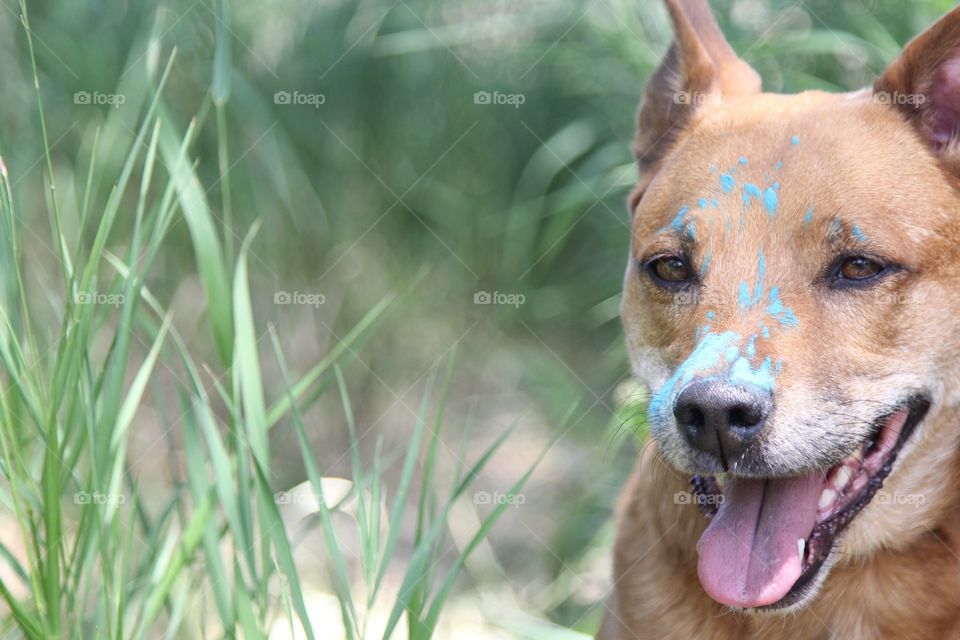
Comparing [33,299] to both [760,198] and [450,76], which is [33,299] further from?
[760,198]

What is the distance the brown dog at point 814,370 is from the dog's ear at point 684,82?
29 cm

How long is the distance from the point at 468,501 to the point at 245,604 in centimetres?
347

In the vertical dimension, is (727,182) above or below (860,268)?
above

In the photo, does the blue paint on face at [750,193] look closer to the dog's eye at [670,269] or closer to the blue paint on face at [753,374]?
the dog's eye at [670,269]

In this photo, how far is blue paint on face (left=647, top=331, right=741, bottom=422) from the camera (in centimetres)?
222

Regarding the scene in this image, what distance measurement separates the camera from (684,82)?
2.93 metres

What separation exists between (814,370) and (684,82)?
40.2 inches

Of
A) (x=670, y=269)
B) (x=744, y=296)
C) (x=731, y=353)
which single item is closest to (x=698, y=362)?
(x=731, y=353)

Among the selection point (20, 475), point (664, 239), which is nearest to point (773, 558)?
point (664, 239)

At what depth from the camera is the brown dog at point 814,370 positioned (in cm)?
224

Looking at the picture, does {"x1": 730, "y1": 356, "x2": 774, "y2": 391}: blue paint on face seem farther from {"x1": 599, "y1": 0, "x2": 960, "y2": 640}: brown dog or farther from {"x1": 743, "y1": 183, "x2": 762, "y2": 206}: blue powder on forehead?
{"x1": 743, "y1": 183, "x2": 762, "y2": 206}: blue powder on forehead

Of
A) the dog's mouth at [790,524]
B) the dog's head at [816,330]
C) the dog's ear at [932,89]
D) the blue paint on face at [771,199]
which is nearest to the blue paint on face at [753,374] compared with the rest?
the dog's head at [816,330]

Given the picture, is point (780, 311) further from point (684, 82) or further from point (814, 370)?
point (684, 82)

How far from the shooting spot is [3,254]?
223cm
